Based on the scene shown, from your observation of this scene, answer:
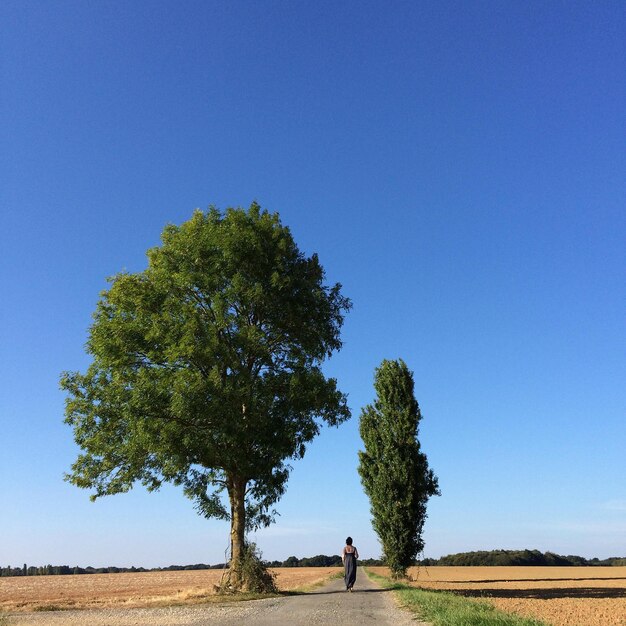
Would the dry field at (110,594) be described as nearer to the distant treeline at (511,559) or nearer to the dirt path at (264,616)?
the dirt path at (264,616)

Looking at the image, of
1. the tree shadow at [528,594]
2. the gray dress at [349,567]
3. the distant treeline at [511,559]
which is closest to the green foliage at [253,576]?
the gray dress at [349,567]

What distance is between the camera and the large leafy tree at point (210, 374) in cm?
2047

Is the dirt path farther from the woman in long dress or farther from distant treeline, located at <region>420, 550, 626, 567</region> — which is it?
distant treeline, located at <region>420, 550, 626, 567</region>

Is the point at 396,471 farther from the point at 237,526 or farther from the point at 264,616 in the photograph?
the point at 264,616

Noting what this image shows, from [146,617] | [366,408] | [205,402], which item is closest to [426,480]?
[366,408]

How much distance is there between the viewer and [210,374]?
68.4ft

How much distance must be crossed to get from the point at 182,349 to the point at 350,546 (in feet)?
33.8

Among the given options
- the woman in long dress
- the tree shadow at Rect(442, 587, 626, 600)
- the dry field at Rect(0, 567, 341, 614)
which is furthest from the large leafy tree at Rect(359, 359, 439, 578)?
the woman in long dress

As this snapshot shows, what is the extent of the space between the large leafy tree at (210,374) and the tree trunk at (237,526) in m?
0.05

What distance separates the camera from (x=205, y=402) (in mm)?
20172

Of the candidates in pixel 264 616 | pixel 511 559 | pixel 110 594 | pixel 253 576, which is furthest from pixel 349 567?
pixel 511 559

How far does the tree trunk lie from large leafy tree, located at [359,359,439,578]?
67.7 ft

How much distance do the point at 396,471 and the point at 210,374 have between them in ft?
79.2

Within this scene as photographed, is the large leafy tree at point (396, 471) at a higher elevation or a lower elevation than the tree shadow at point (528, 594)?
higher
